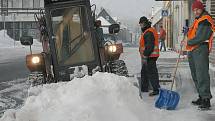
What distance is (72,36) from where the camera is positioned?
8789mm

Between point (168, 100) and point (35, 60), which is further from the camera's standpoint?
point (35, 60)

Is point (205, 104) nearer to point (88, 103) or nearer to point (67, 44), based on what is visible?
point (88, 103)

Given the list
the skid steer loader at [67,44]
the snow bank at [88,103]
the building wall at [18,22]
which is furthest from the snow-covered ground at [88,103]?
the building wall at [18,22]

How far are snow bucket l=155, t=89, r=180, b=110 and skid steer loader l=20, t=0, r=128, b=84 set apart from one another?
137 cm

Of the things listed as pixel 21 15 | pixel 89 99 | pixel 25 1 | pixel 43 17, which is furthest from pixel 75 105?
pixel 25 1

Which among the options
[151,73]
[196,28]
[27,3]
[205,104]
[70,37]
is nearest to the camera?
[205,104]

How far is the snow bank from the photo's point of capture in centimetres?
615

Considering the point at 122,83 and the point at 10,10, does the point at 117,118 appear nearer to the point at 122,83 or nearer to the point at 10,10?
the point at 122,83

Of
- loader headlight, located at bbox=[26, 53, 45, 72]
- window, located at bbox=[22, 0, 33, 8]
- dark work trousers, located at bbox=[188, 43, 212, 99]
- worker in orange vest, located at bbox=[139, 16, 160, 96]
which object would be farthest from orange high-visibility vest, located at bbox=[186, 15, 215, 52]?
window, located at bbox=[22, 0, 33, 8]

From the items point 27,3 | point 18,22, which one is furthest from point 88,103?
point 27,3

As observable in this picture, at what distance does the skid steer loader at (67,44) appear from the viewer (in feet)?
28.8

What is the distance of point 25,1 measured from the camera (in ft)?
201

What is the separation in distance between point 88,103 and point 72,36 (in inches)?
110

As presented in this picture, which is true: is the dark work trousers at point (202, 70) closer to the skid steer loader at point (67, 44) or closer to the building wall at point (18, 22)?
the skid steer loader at point (67, 44)
